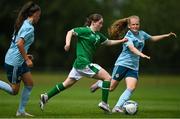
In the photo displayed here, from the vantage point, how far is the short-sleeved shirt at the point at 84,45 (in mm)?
14141

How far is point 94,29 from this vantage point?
47.4ft

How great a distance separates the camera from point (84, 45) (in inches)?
562

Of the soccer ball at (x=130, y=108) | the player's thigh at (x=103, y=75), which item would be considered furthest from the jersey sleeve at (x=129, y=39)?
the soccer ball at (x=130, y=108)

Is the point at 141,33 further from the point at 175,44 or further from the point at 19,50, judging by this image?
the point at 175,44

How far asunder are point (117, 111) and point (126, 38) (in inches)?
61.9

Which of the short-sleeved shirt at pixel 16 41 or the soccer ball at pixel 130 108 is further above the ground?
the short-sleeved shirt at pixel 16 41

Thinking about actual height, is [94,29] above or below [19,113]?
above

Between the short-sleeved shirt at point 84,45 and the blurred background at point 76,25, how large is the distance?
45.3 meters

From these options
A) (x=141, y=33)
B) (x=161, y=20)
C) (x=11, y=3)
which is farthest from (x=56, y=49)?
(x=141, y=33)

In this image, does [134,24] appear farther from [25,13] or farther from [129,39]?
[25,13]

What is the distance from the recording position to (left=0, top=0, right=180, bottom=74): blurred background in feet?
199

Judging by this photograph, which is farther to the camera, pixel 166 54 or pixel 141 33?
pixel 166 54

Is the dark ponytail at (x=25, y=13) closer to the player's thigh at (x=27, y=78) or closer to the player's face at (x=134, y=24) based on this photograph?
the player's thigh at (x=27, y=78)

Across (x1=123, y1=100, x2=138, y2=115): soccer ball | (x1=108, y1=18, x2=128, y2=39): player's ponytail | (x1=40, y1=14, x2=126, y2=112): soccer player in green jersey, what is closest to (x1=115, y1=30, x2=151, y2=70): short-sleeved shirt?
(x1=108, y1=18, x2=128, y2=39): player's ponytail
